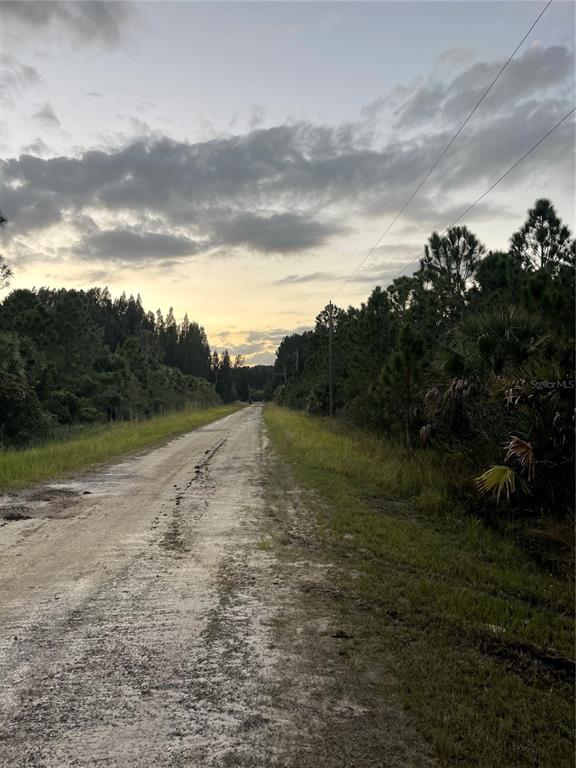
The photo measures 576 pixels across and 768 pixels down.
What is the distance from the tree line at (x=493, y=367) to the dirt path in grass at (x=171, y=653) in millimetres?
3605

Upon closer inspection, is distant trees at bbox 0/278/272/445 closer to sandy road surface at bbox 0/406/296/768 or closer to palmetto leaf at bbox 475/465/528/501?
sandy road surface at bbox 0/406/296/768

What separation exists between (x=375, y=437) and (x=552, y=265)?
30.2 ft

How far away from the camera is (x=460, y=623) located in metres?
4.40

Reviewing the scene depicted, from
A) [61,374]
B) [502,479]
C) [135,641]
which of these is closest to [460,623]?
[135,641]

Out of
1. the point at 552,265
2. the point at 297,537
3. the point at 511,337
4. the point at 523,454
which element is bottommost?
the point at 297,537

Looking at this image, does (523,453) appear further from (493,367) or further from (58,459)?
(58,459)

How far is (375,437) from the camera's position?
21.3m

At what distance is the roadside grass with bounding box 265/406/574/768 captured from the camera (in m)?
2.96

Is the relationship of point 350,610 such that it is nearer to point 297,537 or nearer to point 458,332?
point 297,537

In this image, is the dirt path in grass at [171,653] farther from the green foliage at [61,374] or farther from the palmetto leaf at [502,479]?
the green foliage at [61,374]

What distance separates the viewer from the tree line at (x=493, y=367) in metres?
7.60

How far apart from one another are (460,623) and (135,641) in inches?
100

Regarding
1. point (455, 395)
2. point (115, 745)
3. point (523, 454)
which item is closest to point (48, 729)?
point (115, 745)

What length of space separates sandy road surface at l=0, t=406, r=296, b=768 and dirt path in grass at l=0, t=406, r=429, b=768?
0.01m
